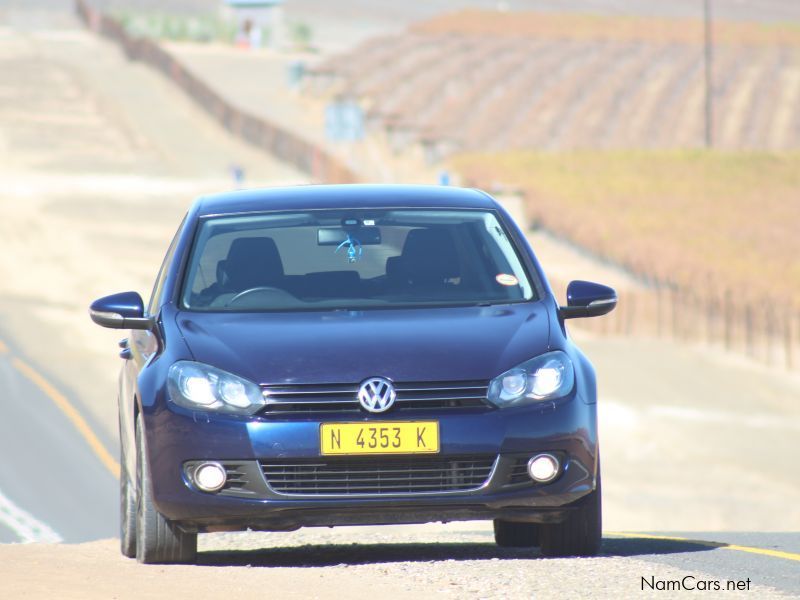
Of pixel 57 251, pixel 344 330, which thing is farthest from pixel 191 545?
pixel 57 251

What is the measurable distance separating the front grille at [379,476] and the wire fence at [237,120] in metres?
43.3

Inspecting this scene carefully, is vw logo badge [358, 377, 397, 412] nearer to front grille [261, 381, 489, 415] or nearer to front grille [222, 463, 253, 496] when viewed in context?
front grille [261, 381, 489, 415]

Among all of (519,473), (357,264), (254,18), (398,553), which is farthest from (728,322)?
(254,18)

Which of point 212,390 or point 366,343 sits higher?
point 366,343

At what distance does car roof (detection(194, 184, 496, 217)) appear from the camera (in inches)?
372

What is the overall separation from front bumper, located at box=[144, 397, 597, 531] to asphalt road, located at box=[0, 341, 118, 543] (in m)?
17.2

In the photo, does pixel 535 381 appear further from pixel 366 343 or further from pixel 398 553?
pixel 398 553

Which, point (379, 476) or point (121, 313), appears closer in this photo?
point (379, 476)

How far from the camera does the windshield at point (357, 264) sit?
8.88 m

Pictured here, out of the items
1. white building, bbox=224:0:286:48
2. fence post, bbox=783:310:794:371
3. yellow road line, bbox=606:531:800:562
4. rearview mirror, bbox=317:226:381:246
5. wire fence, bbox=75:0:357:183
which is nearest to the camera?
rearview mirror, bbox=317:226:381:246

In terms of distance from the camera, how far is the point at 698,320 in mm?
40281

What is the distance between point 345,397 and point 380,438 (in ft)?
0.74

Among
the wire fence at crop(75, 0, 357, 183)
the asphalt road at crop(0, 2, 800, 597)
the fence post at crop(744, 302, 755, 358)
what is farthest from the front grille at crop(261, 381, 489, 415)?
the wire fence at crop(75, 0, 357, 183)

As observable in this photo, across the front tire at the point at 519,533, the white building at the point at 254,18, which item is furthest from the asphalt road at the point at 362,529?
the white building at the point at 254,18
